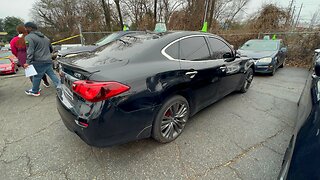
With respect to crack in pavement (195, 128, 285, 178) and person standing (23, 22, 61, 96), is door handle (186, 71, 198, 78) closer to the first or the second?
crack in pavement (195, 128, 285, 178)

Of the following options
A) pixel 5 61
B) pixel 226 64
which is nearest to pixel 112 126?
pixel 226 64

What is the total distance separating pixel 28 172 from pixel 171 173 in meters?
1.69

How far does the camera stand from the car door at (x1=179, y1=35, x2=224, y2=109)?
263cm

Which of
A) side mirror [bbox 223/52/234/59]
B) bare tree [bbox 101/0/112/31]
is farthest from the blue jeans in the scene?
bare tree [bbox 101/0/112/31]

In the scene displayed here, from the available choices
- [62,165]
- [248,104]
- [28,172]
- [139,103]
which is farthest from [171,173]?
[248,104]

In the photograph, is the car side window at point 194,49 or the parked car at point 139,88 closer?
the parked car at point 139,88

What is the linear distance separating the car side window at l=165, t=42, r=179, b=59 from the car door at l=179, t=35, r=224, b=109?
6cm

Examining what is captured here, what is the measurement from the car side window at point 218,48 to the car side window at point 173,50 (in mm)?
915

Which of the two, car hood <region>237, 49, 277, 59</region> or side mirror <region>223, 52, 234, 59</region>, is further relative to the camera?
car hood <region>237, 49, 277, 59</region>

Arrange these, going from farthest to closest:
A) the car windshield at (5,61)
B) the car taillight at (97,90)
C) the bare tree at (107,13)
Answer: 1. the bare tree at (107,13)
2. the car windshield at (5,61)
3. the car taillight at (97,90)

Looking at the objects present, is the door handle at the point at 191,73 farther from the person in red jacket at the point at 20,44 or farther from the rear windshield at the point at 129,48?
the person in red jacket at the point at 20,44

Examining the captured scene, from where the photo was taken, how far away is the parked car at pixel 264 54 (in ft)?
21.8

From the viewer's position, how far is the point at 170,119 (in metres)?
2.57

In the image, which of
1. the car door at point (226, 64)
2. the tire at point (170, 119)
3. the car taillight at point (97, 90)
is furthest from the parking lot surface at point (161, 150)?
the car taillight at point (97, 90)
